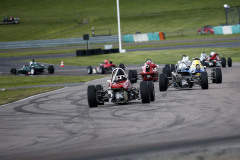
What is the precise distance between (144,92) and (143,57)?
105 feet

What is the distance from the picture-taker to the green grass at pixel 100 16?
275 feet

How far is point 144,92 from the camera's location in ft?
54.2

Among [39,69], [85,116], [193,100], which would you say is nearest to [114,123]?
[85,116]

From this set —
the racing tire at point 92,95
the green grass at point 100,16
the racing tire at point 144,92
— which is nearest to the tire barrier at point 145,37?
the green grass at point 100,16

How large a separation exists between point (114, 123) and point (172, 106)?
11.0 feet

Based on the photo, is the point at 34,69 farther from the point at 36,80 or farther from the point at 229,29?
the point at 229,29

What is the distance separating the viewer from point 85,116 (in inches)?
579

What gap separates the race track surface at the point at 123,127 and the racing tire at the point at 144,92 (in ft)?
0.71

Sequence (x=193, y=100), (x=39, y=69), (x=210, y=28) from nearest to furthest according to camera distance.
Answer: (x=193, y=100) < (x=39, y=69) < (x=210, y=28)

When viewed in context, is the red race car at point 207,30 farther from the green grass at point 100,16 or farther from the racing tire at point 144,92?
the racing tire at point 144,92

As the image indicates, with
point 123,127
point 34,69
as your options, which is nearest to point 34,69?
point 34,69

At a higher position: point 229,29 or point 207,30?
point 207,30

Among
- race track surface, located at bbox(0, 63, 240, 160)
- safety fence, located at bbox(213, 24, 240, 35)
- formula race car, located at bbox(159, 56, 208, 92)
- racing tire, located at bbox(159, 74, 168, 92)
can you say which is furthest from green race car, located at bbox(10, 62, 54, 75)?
safety fence, located at bbox(213, 24, 240, 35)

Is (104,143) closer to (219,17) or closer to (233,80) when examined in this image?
→ (233,80)
